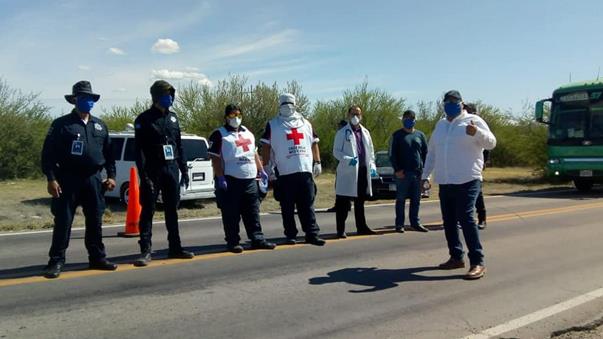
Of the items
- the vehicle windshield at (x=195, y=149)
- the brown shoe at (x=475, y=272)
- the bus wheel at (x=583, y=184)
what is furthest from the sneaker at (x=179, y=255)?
the bus wheel at (x=583, y=184)

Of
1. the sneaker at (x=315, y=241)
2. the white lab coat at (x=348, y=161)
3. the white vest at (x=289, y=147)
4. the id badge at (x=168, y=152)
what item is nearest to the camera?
the id badge at (x=168, y=152)

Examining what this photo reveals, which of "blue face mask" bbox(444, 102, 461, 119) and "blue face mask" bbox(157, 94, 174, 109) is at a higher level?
"blue face mask" bbox(157, 94, 174, 109)

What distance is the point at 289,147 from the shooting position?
8562mm

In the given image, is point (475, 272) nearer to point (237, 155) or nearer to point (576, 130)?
point (237, 155)

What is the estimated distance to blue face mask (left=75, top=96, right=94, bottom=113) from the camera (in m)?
6.79

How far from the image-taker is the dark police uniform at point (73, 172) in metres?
6.68

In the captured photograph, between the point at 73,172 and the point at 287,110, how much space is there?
119 inches

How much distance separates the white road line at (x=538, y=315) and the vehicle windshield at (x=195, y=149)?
10.3 m

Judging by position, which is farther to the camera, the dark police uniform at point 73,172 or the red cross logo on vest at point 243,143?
the red cross logo on vest at point 243,143

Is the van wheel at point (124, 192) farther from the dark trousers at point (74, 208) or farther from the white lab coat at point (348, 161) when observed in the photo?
the dark trousers at point (74, 208)

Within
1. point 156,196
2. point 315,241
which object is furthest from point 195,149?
point 156,196

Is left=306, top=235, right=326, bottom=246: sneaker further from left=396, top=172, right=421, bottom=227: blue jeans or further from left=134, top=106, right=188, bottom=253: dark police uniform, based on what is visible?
left=134, top=106, right=188, bottom=253: dark police uniform

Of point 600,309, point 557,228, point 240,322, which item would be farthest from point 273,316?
point 557,228

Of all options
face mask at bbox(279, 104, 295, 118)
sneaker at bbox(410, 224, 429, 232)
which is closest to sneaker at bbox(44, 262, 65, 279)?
face mask at bbox(279, 104, 295, 118)
